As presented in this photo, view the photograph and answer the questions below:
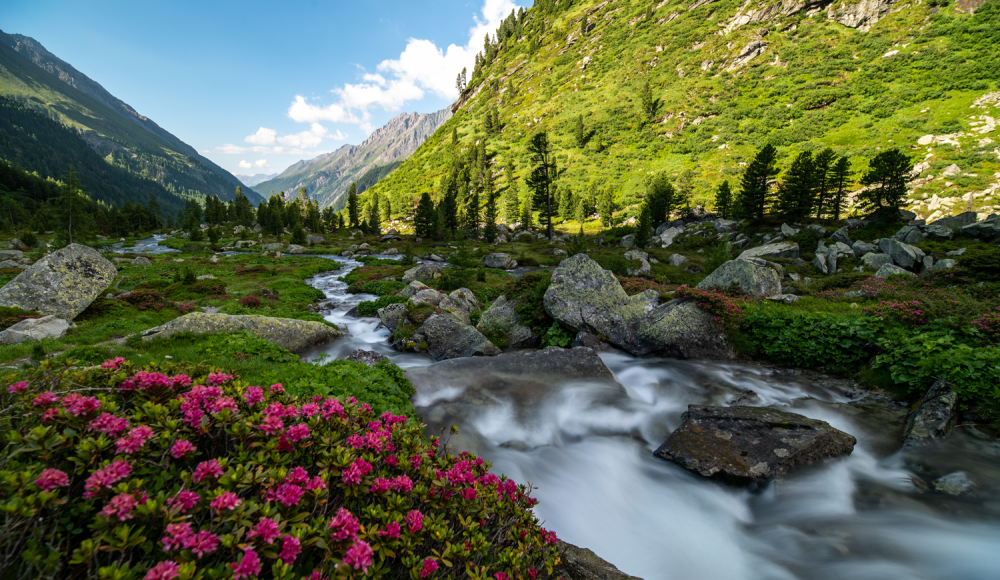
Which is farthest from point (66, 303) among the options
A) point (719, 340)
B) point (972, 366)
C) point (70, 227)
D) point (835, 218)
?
point (835, 218)

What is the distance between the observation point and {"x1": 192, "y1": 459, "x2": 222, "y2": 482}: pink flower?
2559 millimetres

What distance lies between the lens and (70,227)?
155 feet

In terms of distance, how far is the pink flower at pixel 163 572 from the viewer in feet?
6.30

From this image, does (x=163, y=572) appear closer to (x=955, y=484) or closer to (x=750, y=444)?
(x=750, y=444)

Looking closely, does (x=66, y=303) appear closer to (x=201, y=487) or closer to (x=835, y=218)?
(x=201, y=487)

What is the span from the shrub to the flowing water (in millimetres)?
9442

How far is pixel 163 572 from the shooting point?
1946mm

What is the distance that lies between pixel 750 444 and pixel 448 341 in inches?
374

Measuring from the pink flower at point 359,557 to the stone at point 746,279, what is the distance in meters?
18.9

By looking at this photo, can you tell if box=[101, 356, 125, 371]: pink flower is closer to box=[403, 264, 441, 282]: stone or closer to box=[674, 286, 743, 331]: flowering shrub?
box=[674, 286, 743, 331]: flowering shrub

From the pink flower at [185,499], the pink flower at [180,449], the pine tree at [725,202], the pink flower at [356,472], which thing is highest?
the pine tree at [725,202]

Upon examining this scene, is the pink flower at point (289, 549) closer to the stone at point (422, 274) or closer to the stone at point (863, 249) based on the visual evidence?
the stone at point (422, 274)

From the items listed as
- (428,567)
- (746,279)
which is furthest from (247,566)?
(746,279)

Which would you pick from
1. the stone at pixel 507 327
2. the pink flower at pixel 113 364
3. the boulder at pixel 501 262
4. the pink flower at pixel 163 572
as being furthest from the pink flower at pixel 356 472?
the boulder at pixel 501 262
